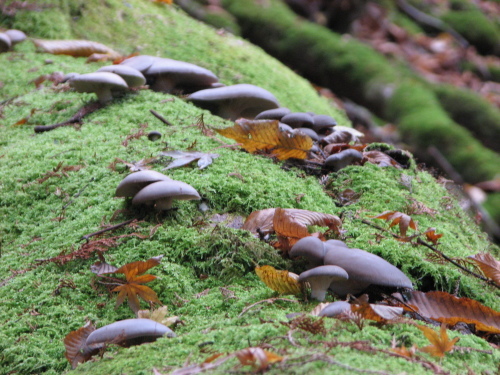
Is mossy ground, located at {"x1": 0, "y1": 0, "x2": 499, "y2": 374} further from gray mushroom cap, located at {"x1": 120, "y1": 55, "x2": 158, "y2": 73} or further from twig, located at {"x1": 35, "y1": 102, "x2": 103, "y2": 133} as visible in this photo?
gray mushroom cap, located at {"x1": 120, "y1": 55, "x2": 158, "y2": 73}

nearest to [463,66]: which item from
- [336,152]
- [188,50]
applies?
[188,50]

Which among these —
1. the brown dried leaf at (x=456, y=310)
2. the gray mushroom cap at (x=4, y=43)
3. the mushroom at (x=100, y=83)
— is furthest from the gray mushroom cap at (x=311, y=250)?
the gray mushroom cap at (x=4, y=43)

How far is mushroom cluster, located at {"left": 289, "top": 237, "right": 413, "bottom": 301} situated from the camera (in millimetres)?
1873

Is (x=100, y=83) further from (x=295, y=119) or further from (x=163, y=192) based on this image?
(x=163, y=192)

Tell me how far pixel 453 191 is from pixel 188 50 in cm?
325

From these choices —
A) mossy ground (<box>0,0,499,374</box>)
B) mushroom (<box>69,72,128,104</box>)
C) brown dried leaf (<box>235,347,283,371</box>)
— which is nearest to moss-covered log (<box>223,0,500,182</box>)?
mossy ground (<box>0,0,499,374</box>)

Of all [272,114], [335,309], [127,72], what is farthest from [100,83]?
[335,309]

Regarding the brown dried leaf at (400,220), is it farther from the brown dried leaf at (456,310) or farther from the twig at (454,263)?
the brown dried leaf at (456,310)

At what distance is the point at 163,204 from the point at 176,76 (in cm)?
187

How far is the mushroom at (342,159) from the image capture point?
3.22 meters

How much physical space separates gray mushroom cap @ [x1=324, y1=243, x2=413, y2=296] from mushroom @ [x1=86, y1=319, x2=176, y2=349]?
0.72 m

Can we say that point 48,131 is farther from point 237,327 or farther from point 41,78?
point 237,327

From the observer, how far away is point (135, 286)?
209cm

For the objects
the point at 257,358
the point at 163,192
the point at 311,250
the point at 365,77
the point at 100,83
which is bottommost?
the point at 365,77
